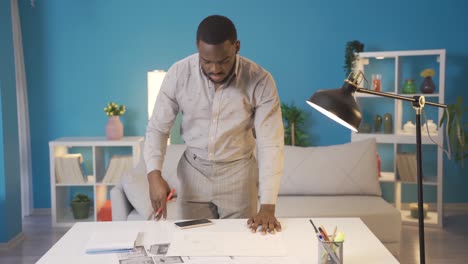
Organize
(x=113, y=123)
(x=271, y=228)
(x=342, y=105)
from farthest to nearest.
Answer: (x=113, y=123) → (x=271, y=228) → (x=342, y=105)

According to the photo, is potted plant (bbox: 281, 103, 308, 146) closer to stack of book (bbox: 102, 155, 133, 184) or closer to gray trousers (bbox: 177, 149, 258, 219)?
stack of book (bbox: 102, 155, 133, 184)

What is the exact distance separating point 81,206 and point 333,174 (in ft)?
7.11

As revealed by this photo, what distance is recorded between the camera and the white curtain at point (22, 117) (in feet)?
15.7

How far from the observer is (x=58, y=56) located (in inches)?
195

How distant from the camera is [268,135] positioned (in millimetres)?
2029

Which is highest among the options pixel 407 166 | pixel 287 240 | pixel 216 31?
pixel 216 31

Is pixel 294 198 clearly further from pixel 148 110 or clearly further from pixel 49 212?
pixel 49 212

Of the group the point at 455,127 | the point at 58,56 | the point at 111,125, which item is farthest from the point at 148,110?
the point at 455,127

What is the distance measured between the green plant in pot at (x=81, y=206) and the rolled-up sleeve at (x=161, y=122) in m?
2.73

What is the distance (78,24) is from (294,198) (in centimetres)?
260

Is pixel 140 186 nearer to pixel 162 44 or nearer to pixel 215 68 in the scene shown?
pixel 215 68

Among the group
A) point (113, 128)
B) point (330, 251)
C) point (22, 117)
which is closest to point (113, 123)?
point (113, 128)

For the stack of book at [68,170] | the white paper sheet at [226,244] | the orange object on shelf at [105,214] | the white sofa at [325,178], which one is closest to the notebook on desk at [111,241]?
the white paper sheet at [226,244]

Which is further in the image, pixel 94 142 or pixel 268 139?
pixel 94 142
